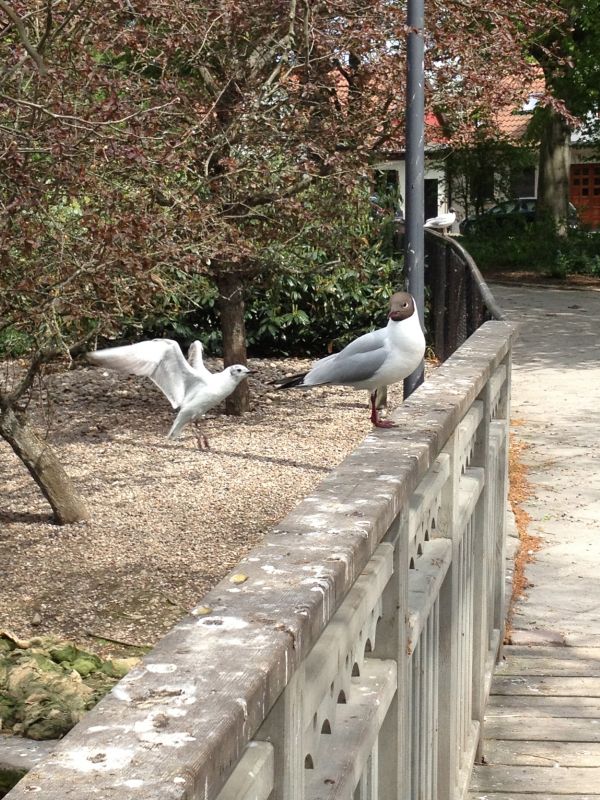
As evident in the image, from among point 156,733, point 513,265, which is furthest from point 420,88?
point 513,265

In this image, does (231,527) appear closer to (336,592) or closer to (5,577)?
(5,577)

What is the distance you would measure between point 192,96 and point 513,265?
70.6ft

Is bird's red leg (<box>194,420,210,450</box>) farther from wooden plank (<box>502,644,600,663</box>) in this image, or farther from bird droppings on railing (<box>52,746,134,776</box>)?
bird droppings on railing (<box>52,746,134,776</box>)

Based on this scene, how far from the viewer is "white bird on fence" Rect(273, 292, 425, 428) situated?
15.8ft

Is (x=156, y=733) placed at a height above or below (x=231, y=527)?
above

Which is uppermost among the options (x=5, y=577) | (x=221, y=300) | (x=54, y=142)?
(x=54, y=142)

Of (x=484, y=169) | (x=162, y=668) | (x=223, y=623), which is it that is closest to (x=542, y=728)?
(x=223, y=623)

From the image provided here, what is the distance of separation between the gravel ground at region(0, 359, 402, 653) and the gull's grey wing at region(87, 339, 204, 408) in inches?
41.6

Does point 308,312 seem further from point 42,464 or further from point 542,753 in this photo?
point 542,753

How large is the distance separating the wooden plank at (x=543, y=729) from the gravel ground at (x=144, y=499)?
281 cm

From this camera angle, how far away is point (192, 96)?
11328mm

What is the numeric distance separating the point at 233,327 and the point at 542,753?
9.31 m

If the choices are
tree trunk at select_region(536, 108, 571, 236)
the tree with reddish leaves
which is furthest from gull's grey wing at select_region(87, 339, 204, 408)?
tree trunk at select_region(536, 108, 571, 236)

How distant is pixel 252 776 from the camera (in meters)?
1.49
